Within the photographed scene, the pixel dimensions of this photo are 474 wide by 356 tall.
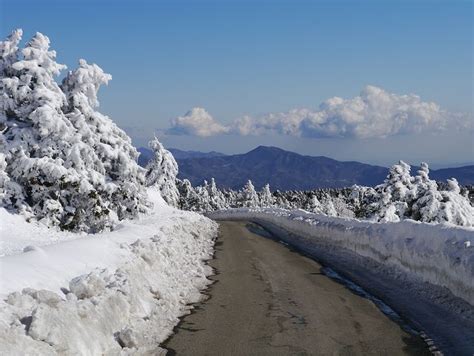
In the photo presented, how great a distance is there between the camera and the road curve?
24.1ft

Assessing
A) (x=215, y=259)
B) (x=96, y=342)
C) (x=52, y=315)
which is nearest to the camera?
(x=52, y=315)

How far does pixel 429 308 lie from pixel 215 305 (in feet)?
14.2

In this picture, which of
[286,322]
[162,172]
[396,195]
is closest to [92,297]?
[286,322]

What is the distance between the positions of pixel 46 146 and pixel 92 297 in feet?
49.4

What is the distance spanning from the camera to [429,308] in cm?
990

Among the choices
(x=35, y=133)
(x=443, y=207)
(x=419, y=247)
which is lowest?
(x=419, y=247)

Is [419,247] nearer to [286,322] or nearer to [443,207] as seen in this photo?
[286,322]

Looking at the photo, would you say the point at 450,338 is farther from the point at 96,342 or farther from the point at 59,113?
the point at 59,113

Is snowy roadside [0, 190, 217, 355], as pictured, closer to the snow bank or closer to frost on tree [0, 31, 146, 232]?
the snow bank

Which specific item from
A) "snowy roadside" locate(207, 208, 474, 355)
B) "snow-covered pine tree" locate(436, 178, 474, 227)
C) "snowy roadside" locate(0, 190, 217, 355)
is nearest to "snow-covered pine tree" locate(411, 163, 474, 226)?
"snow-covered pine tree" locate(436, 178, 474, 227)

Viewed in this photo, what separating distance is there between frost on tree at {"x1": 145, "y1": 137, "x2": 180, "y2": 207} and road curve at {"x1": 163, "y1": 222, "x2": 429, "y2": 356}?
44944 millimetres

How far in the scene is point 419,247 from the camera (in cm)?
1229

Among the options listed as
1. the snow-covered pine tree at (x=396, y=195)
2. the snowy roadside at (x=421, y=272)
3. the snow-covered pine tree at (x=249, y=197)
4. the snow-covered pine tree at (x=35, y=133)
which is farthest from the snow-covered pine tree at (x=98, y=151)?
the snow-covered pine tree at (x=249, y=197)

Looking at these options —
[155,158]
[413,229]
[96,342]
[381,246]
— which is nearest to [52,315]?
[96,342]
